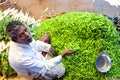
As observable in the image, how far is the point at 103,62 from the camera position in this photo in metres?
3.27

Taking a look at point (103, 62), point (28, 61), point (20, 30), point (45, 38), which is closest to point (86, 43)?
point (103, 62)

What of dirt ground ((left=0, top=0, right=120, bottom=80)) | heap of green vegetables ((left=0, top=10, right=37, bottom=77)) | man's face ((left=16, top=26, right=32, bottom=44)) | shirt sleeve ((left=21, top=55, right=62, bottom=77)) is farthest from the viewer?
dirt ground ((left=0, top=0, right=120, bottom=80))

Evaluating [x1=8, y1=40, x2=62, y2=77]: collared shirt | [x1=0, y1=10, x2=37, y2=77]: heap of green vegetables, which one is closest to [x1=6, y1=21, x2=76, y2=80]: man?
[x1=8, y1=40, x2=62, y2=77]: collared shirt

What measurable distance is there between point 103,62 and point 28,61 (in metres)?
1.03

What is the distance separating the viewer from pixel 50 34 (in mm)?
3578

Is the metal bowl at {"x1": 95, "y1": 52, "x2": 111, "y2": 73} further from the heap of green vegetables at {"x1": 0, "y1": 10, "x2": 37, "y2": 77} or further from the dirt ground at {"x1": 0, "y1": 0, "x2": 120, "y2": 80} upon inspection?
the dirt ground at {"x1": 0, "y1": 0, "x2": 120, "y2": 80}

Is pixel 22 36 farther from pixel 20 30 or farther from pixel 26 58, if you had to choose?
pixel 26 58

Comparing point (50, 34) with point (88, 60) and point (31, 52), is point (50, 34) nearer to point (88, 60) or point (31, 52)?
point (88, 60)

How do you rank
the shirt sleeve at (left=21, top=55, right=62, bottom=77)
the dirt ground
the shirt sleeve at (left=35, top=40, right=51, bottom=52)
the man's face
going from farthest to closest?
the dirt ground
the shirt sleeve at (left=35, top=40, right=51, bottom=52)
the shirt sleeve at (left=21, top=55, right=62, bottom=77)
the man's face

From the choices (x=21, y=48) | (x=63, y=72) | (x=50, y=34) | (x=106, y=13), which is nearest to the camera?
(x=21, y=48)

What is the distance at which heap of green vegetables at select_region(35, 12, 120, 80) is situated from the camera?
3211 millimetres

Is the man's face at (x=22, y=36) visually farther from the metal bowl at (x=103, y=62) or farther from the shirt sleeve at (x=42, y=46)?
the metal bowl at (x=103, y=62)

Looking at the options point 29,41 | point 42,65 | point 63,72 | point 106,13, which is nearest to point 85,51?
point 63,72

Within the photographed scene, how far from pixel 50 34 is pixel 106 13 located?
1229mm
